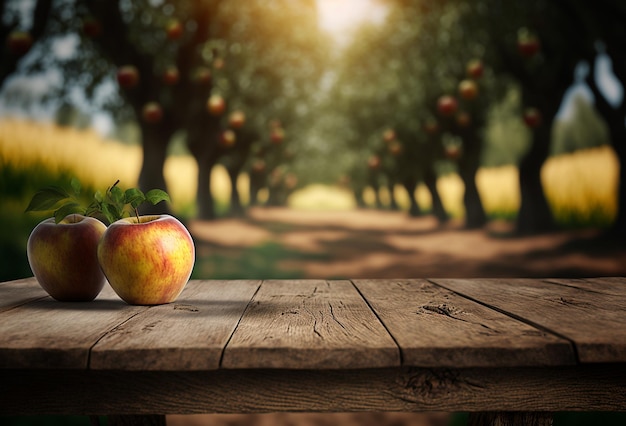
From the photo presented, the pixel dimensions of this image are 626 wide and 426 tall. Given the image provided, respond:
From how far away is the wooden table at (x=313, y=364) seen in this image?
3.10ft

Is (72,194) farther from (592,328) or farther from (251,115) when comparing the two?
(251,115)

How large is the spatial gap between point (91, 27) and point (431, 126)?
742 cm

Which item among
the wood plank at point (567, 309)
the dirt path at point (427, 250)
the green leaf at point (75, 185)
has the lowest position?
the dirt path at point (427, 250)

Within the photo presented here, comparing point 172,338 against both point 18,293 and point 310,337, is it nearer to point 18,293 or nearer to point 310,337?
point 310,337

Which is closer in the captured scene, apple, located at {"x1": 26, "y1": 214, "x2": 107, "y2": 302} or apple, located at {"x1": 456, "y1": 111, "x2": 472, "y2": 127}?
apple, located at {"x1": 26, "y1": 214, "x2": 107, "y2": 302}

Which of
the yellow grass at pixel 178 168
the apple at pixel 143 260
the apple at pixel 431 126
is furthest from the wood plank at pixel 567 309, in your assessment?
the apple at pixel 431 126

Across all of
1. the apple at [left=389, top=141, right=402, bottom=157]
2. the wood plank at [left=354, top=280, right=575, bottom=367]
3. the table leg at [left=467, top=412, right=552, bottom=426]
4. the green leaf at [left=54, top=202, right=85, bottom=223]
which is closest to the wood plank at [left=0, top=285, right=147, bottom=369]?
the green leaf at [left=54, top=202, right=85, bottom=223]

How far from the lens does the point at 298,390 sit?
1.01 meters

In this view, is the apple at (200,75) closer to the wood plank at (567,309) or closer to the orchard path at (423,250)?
the orchard path at (423,250)

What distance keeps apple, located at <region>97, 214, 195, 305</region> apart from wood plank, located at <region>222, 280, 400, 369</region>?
0.24 m

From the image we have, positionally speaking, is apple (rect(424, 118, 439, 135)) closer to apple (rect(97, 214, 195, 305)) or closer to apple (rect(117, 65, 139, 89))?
apple (rect(117, 65, 139, 89))

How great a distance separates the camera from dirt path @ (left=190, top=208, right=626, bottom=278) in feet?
26.9

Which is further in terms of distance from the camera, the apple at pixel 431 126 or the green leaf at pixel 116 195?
the apple at pixel 431 126

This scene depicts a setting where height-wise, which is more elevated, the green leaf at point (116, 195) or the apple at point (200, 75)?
the apple at point (200, 75)
